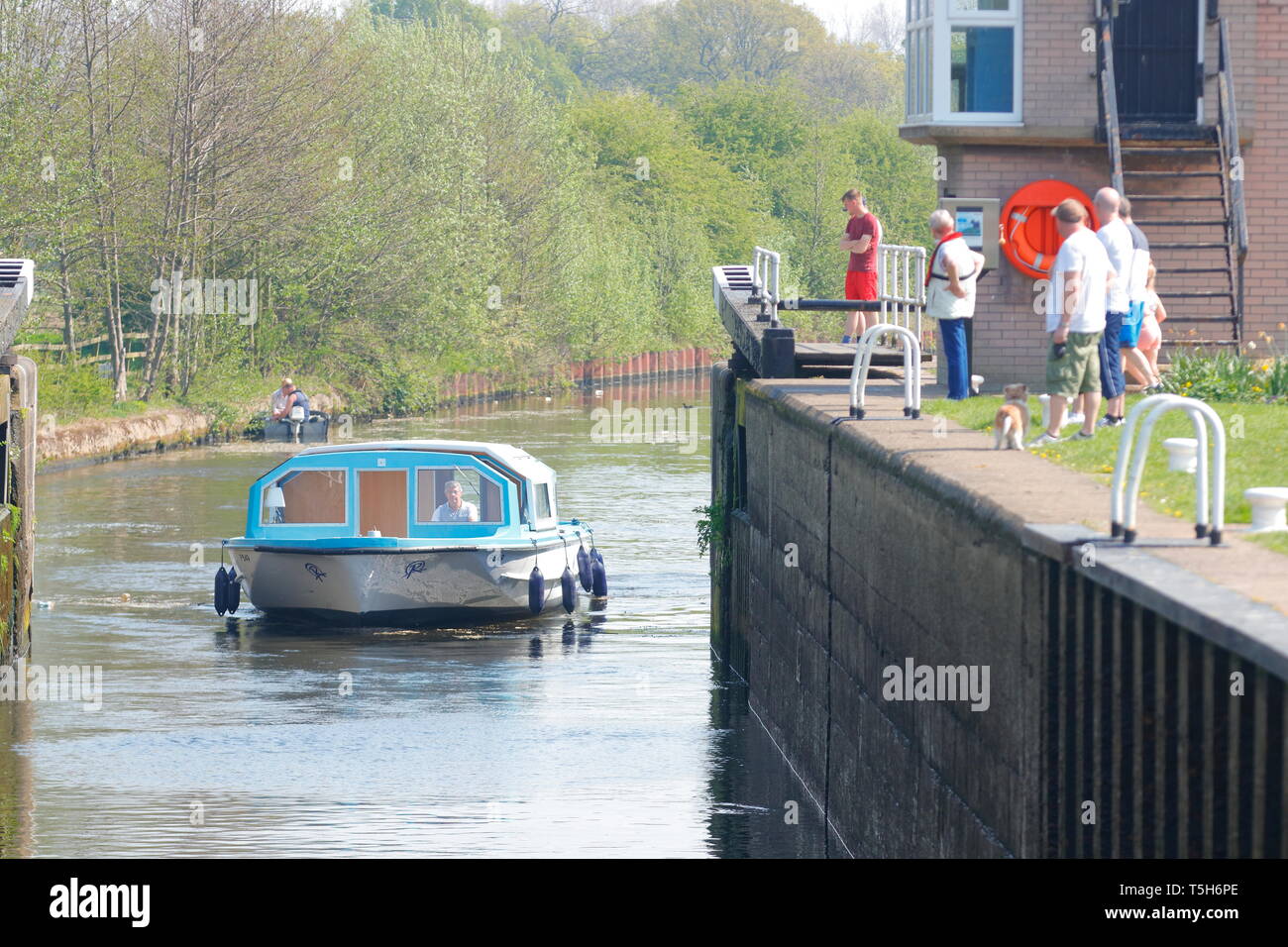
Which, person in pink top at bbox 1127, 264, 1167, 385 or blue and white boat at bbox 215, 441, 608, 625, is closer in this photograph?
person in pink top at bbox 1127, 264, 1167, 385

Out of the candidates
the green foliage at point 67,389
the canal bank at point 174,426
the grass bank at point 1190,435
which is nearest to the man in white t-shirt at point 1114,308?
the grass bank at point 1190,435

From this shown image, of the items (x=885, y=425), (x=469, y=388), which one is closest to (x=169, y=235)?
(x=469, y=388)

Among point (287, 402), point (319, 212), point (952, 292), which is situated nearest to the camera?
point (952, 292)

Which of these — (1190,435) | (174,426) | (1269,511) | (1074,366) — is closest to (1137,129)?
(1074,366)

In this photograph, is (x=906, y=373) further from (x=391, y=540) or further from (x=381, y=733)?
(x=391, y=540)

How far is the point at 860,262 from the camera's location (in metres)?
21.1

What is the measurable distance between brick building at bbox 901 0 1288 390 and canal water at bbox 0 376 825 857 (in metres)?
4.86

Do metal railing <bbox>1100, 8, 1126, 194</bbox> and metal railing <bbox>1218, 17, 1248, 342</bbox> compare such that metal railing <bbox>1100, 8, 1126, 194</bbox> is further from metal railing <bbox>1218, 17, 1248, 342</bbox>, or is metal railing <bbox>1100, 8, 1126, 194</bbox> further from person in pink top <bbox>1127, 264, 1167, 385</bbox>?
person in pink top <bbox>1127, 264, 1167, 385</bbox>

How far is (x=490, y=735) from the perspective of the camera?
1767 cm

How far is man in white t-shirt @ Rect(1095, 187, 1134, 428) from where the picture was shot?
13.3 meters

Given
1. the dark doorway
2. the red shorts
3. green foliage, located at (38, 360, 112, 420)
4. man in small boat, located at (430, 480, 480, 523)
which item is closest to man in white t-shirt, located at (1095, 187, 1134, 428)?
the dark doorway

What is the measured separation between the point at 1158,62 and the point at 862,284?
3.63m

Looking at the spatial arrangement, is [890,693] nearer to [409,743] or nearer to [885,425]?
[885,425]
